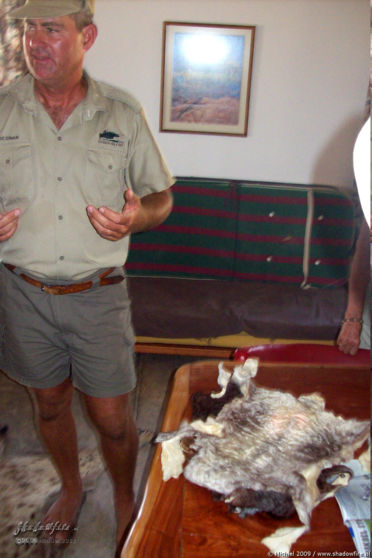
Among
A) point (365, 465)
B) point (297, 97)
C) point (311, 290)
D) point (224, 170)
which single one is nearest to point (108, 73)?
point (224, 170)

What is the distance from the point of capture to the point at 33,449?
1587 millimetres

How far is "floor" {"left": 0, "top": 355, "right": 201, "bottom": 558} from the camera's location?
128cm

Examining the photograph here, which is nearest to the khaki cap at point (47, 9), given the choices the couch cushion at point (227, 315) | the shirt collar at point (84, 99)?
the shirt collar at point (84, 99)

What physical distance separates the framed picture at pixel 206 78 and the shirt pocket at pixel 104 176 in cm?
105

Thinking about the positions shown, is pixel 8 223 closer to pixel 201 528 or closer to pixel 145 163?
pixel 145 163

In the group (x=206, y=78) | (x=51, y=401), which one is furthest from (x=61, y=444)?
(x=206, y=78)

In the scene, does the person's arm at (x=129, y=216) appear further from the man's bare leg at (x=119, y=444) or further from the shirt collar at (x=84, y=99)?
the man's bare leg at (x=119, y=444)

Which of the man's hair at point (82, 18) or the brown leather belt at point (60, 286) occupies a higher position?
the man's hair at point (82, 18)

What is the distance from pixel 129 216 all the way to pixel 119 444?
63 centimetres

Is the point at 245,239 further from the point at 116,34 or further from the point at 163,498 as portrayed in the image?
the point at 163,498

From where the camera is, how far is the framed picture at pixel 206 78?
202 centimetres

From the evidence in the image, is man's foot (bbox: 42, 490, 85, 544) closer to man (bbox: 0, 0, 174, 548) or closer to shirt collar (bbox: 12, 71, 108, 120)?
man (bbox: 0, 0, 174, 548)

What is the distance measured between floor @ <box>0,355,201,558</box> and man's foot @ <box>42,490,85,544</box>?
0.07 ft

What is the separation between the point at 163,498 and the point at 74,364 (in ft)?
1.74
